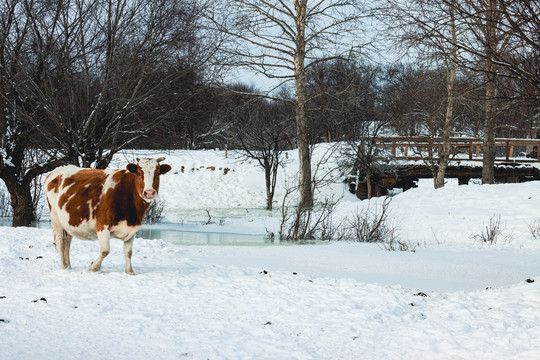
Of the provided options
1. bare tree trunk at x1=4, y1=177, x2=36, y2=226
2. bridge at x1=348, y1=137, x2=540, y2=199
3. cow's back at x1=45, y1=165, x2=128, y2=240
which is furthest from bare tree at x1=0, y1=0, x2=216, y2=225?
bridge at x1=348, y1=137, x2=540, y2=199

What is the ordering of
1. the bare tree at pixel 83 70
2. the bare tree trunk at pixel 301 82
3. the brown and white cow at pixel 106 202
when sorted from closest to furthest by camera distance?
the brown and white cow at pixel 106 202
the bare tree at pixel 83 70
the bare tree trunk at pixel 301 82

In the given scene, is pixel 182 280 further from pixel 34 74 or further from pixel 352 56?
pixel 352 56

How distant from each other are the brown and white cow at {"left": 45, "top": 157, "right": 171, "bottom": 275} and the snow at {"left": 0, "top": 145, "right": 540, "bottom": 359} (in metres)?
0.53

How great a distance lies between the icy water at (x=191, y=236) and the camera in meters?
13.5

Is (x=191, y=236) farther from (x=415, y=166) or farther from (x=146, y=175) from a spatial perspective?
(x=415, y=166)

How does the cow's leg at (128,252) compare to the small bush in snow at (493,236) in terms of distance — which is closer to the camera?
the cow's leg at (128,252)

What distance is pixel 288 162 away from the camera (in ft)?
116

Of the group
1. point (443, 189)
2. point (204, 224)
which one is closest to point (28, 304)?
point (204, 224)

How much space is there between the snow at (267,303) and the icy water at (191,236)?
2.92 m

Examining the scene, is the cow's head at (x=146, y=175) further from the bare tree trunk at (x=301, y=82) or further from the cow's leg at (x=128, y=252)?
the bare tree trunk at (x=301, y=82)

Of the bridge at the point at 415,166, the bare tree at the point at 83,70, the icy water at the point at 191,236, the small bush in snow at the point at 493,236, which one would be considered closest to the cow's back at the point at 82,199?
the bare tree at the point at 83,70

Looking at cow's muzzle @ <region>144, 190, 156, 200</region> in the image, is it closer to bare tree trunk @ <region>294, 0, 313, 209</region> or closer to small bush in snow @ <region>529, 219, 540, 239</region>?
small bush in snow @ <region>529, 219, 540, 239</region>

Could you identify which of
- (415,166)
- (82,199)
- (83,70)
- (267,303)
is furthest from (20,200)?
(415,166)

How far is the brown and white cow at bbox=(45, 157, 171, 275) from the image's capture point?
22.3 ft
